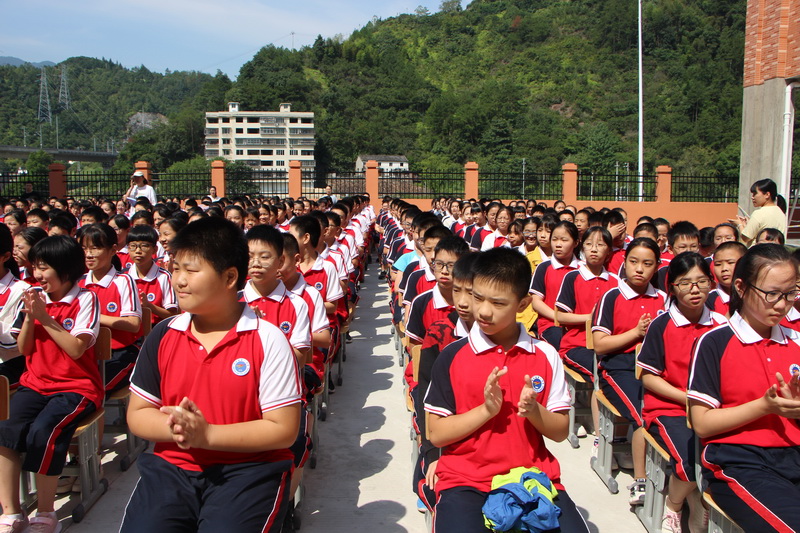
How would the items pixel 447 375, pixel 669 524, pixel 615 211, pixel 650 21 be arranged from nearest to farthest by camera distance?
pixel 447 375, pixel 669 524, pixel 615 211, pixel 650 21

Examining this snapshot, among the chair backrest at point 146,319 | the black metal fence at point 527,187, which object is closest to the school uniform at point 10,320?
the chair backrest at point 146,319

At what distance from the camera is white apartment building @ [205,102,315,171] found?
90000 mm

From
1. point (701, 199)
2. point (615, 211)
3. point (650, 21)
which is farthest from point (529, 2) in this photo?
point (615, 211)

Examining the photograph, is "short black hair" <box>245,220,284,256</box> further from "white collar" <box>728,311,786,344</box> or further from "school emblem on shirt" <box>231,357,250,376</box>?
"white collar" <box>728,311,786,344</box>

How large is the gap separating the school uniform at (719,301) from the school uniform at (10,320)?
154 inches

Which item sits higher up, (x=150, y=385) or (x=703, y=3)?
(x=703, y=3)

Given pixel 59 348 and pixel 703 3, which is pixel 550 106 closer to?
pixel 703 3

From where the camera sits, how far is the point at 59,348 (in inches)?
137

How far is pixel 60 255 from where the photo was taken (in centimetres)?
351

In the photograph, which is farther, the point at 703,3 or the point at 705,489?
the point at 703,3

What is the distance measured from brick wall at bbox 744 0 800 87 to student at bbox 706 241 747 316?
1021 cm

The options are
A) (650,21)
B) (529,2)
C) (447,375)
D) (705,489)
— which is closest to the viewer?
(447,375)

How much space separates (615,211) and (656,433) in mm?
3664

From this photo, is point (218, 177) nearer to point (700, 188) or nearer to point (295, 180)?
point (295, 180)
